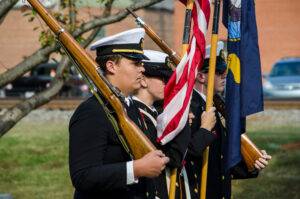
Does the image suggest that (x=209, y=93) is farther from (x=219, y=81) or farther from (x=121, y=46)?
(x=121, y=46)

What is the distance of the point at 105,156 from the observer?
521cm

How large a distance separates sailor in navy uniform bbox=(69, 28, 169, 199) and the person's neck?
0.73m

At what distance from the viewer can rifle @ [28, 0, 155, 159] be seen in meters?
5.21

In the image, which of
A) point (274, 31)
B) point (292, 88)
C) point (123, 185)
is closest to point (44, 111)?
point (292, 88)

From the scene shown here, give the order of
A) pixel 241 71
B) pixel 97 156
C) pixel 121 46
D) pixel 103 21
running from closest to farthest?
pixel 97 156
pixel 121 46
pixel 241 71
pixel 103 21

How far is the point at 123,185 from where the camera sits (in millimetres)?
5164

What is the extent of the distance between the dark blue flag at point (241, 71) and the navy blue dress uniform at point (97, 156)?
1142 millimetres

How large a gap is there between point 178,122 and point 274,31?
39.6m

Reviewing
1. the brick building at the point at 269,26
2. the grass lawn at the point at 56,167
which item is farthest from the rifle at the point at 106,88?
the brick building at the point at 269,26

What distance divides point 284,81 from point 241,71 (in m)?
26.3

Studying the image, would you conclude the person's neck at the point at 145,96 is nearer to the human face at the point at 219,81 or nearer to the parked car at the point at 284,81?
the human face at the point at 219,81

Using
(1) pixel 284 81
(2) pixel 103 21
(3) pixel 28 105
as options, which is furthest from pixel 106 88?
(1) pixel 284 81

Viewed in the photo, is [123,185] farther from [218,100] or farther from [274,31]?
[274,31]

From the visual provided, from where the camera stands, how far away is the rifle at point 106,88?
5207mm
